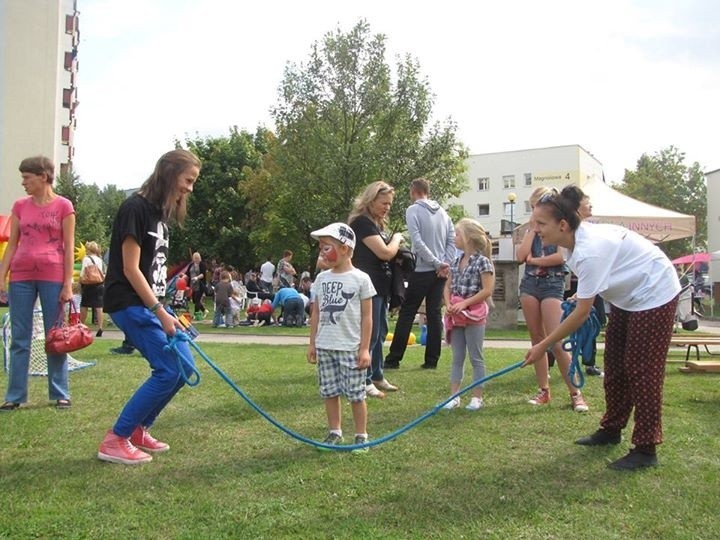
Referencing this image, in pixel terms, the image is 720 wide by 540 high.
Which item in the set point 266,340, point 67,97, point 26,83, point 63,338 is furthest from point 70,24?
point 63,338

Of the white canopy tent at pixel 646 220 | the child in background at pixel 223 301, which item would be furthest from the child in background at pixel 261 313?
the white canopy tent at pixel 646 220

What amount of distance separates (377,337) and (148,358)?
2.66m

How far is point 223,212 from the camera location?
43438 millimetres

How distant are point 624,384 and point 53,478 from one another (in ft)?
11.6

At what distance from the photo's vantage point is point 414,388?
6.28m

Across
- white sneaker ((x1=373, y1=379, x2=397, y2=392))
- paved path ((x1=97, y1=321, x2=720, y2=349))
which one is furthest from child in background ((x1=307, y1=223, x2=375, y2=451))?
paved path ((x1=97, y1=321, x2=720, y2=349))

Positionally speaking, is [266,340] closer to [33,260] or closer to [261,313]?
[261,313]

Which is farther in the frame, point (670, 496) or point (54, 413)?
point (54, 413)

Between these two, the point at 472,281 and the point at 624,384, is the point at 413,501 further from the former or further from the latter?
the point at 472,281

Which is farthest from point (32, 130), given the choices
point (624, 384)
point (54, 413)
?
point (624, 384)

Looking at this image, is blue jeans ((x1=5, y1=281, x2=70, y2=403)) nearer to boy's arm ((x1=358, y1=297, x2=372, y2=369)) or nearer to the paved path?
boy's arm ((x1=358, y1=297, x2=372, y2=369))

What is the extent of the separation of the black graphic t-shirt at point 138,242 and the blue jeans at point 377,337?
252cm

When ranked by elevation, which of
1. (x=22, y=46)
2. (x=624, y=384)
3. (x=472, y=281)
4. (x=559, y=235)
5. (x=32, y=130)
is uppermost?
(x=22, y=46)

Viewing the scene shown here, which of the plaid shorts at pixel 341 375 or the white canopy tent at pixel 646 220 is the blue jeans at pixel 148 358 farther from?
the white canopy tent at pixel 646 220
